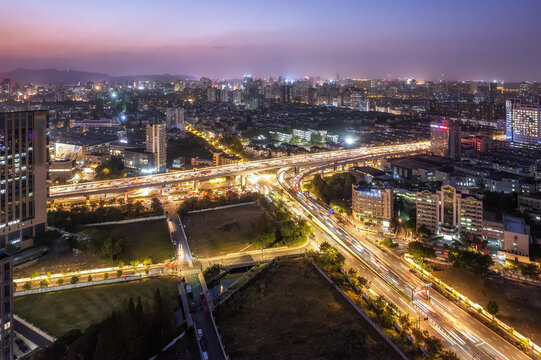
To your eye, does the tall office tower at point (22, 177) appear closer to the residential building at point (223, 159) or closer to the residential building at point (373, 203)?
the residential building at point (223, 159)

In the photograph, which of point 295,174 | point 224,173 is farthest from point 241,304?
point 295,174

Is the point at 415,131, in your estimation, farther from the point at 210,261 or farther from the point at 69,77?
the point at 69,77

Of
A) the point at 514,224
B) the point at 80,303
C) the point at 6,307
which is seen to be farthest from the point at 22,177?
the point at 514,224

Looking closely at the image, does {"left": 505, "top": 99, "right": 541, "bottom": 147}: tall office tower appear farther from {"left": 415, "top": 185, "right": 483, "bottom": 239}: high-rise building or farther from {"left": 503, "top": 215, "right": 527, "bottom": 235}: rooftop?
{"left": 415, "top": 185, "right": 483, "bottom": 239}: high-rise building

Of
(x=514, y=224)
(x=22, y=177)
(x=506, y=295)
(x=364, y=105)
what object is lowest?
(x=506, y=295)

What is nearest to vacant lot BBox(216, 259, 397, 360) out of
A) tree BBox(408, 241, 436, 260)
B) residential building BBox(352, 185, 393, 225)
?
tree BBox(408, 241, 436, 260)

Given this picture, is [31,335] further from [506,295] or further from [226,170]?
[226,170]

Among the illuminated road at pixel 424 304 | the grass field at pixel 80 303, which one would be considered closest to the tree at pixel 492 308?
the illuminated road at pixel 424 304
